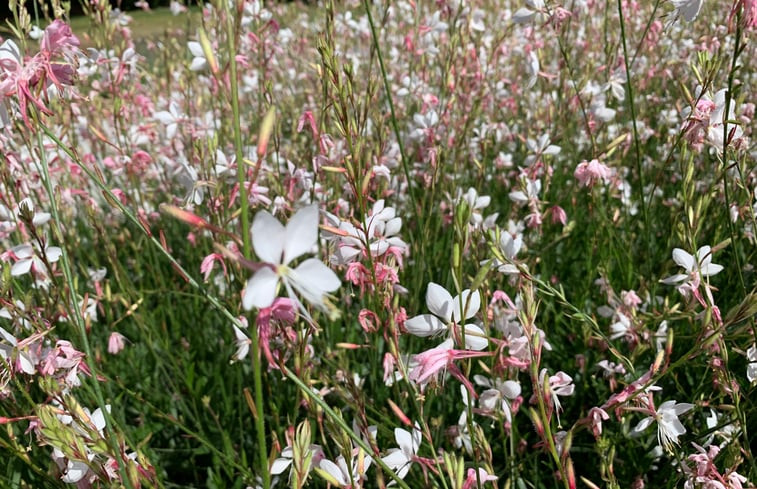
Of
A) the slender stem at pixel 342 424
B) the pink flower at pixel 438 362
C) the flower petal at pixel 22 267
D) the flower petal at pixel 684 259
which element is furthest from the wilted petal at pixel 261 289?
the flower petal at pixel 22 267

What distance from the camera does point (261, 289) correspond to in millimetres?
564

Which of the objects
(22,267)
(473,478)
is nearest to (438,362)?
(473,478)

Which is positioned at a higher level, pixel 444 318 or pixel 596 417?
pixel 444 318

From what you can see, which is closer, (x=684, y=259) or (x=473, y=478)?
(x=473, y=478)

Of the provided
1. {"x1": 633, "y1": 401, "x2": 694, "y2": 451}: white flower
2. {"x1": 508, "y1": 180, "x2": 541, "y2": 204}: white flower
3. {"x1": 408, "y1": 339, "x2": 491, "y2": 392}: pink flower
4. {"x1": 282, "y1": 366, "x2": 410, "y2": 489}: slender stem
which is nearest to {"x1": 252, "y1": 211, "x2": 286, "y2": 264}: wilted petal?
{"x1": 282, "y1": 366, "x2": 410, "y2": 489}: slender stem

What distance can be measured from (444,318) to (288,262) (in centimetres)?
41

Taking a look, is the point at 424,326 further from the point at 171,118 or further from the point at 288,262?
the point at 171,118

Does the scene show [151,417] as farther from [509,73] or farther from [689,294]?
[509,73]

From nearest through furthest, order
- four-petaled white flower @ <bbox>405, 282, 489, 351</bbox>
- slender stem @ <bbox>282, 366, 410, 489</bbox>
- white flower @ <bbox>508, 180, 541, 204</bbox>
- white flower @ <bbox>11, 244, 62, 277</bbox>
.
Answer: slender stem @ <bbox>282, 366, 410, 489</bbox>
four-petaled white flower @ <bbox>405, 282, 489, 351</bbox>
white flower @ <bbox>11, 244, 62, 277</bbox>
white flower @ <bbox>508, 180, 541, 204</bbox>

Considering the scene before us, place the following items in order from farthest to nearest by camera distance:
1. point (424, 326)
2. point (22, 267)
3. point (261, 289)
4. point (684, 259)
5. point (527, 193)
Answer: point (527, 193)
point (22, 267)
point (684, 259)
point (424, 326)
point (261, 289)

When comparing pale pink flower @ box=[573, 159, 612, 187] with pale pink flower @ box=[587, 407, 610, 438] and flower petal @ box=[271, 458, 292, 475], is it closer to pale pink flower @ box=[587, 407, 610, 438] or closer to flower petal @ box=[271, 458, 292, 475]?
pale pink flower @ box=[587, 407, 610, 438]

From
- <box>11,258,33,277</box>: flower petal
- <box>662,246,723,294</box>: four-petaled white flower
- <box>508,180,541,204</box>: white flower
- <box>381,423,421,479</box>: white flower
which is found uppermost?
<box>662,246,723,294</box>: four-petaled white flower

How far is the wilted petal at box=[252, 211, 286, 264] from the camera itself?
0.58m

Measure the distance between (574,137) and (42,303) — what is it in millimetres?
2730
